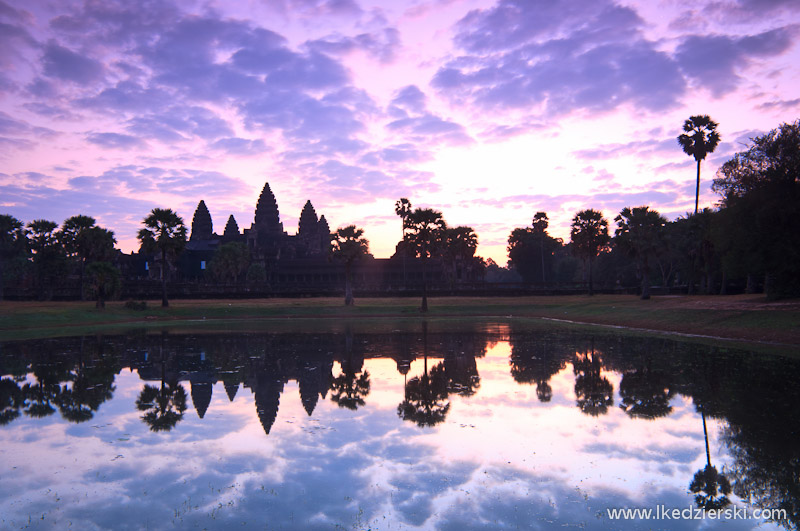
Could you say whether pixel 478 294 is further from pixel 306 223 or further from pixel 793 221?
pixel 306 223

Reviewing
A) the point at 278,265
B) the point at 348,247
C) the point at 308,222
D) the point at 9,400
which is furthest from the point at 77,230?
the point at 308,222

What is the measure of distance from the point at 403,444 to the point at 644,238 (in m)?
55.2

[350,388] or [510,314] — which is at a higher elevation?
[350,388]

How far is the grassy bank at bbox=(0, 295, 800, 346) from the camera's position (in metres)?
28.3

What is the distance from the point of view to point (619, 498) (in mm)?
7531

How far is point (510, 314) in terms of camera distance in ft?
176

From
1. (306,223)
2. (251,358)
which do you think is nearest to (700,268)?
(251,358)

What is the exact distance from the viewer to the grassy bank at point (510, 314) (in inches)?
1115

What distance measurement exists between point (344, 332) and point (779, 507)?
28980mm

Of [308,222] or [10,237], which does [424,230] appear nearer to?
[10,237]

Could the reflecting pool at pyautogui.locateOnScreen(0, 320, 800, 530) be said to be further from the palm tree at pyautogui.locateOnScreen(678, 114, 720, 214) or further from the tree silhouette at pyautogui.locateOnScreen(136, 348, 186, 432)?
the palm tree at pyautogui.locateOnScreen(678, 114, 720, 214)

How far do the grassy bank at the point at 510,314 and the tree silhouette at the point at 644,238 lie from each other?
28.8ft

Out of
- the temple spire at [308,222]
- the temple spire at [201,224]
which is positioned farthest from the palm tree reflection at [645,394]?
the temple spire at [201,224]

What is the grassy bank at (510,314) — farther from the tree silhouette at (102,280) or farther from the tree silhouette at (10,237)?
the tree silhouette at (10,237)
